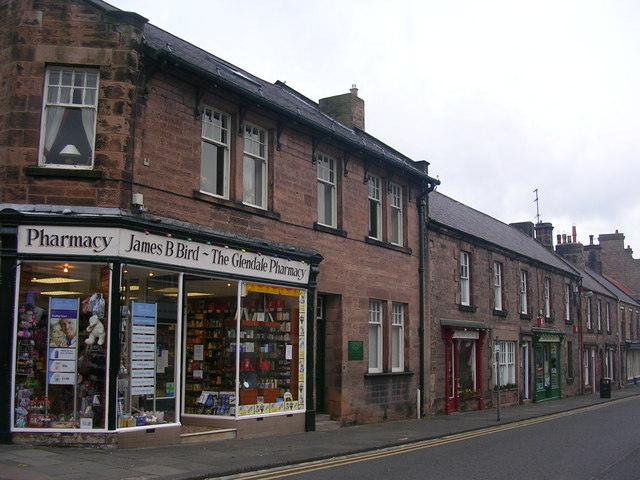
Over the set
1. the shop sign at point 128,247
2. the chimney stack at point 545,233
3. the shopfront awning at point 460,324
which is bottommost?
the shopfront awning at point 460,324

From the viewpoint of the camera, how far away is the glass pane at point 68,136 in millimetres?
12500

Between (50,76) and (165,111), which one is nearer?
(50,76)

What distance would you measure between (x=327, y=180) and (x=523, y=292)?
646 inches

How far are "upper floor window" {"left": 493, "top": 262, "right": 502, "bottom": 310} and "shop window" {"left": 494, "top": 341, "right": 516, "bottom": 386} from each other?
158 centimetres

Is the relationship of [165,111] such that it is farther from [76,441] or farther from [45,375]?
[76,441]

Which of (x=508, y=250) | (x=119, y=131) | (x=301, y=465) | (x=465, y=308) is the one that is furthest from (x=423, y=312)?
(x=119, y=131)

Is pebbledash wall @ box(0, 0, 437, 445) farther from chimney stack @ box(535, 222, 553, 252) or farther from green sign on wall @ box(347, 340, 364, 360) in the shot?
chimney stack @ box(535, 222, 553, 252)

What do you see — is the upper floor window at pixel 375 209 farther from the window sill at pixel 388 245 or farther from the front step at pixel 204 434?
the front step at pixel 204 434

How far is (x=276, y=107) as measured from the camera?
51.6 feet

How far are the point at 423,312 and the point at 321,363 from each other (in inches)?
207

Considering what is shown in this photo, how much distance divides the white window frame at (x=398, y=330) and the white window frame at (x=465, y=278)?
467cm

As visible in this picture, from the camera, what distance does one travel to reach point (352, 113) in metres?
22.3

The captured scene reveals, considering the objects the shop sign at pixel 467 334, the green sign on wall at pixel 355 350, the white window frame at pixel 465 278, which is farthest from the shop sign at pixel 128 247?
the white window frame at pixel 465 278

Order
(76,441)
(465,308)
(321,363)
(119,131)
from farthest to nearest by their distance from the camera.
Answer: (465,308), (321,363), (119,131), (76,441)
